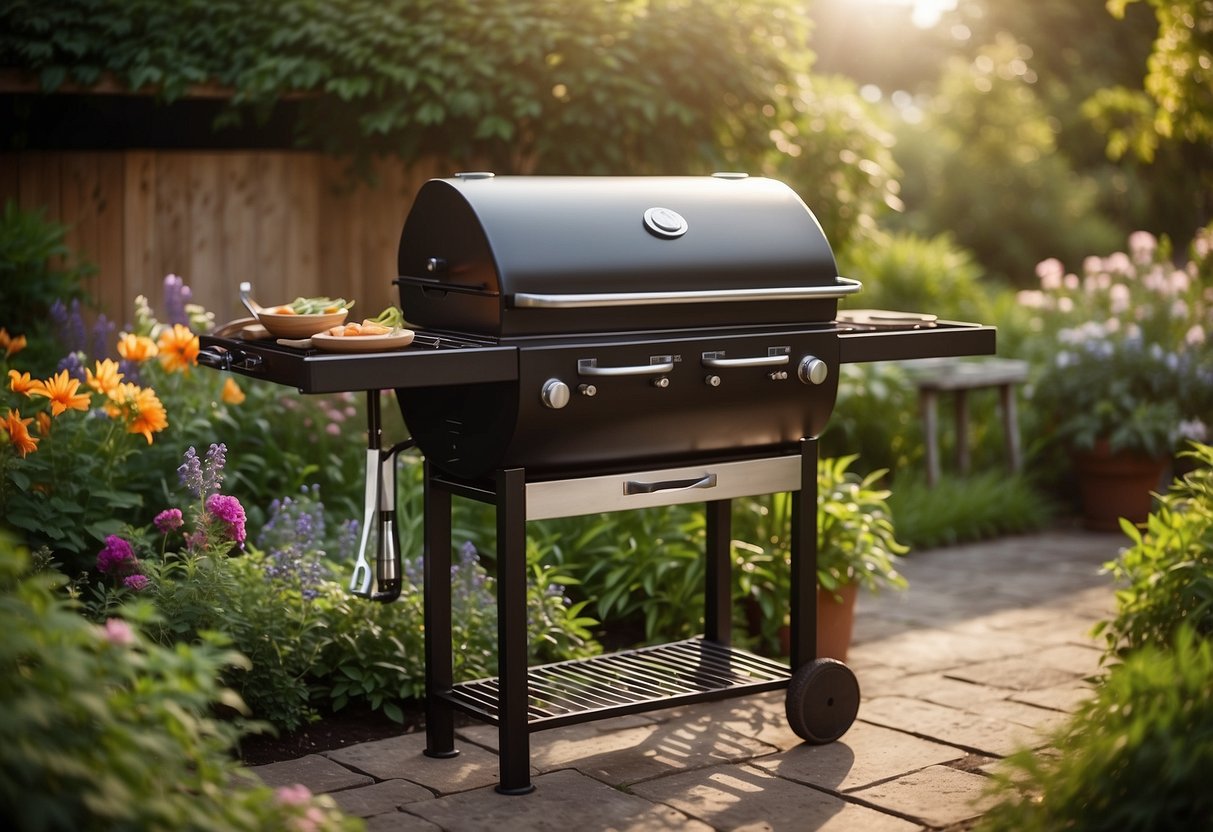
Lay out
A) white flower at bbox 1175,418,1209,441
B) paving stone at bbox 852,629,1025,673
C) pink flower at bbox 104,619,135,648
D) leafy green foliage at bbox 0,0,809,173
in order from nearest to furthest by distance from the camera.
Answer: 1. pink flower at bbox 104,619,135,648
2. paving stone at bbox 852,629,1025,673
3. leafy green foliage at bbox 0,0,809,173
4. white flower at bbox 1175,418,1209,441

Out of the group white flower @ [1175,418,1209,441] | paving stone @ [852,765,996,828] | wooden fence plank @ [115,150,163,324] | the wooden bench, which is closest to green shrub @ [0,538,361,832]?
paving stone @ [852,765,996,828]

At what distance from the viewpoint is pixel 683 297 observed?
367cm

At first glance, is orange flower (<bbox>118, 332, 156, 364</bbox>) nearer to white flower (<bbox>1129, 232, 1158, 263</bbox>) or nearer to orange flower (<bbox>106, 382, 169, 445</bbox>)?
orange flower (<bbox>106, 382, 169, 445</bbox>)

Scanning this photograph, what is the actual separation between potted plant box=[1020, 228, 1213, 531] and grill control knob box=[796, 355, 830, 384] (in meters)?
3.70

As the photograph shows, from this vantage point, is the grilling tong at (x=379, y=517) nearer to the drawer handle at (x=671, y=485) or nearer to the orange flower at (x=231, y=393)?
the drawer handle at (x=671, y=485)

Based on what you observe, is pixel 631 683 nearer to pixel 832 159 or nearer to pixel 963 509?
pixel 963 509

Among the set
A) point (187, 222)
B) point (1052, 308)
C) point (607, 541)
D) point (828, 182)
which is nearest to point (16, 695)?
point (607, 541)

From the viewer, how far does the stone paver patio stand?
11.7 feet

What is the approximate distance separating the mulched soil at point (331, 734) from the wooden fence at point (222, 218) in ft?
9.57

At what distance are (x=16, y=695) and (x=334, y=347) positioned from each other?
124 centimetres

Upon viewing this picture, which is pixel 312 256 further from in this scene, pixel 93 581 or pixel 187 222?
pixel 93 581

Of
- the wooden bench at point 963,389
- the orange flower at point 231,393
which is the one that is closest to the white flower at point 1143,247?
the wooden bench at point 963,389

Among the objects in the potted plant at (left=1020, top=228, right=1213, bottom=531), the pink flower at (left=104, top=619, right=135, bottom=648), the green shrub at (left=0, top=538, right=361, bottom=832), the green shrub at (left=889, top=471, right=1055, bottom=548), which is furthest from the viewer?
the potted plant at (left=1020, top=228, right=1213, bottom=531)

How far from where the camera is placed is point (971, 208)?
56.1 ft
